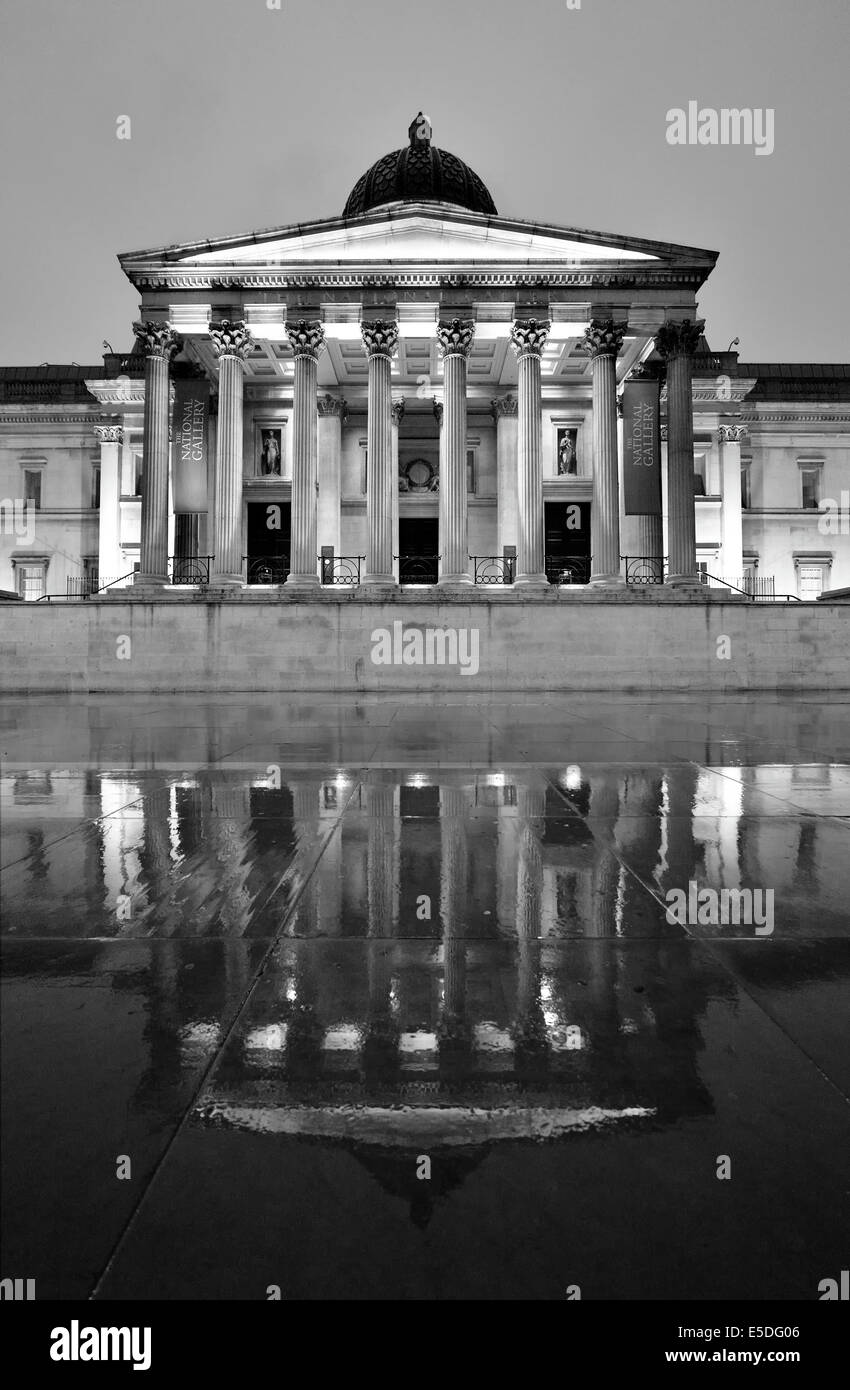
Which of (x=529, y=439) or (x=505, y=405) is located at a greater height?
(x=505, y=405)

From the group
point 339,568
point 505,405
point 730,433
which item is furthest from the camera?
point 730,433

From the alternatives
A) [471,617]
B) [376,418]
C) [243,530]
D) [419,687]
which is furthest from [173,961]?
[243,530]

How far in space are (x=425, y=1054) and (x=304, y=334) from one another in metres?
31.4

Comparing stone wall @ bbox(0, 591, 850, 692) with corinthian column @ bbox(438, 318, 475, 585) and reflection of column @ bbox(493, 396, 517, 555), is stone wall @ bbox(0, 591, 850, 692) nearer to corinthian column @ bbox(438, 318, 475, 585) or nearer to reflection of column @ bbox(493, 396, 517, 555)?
corinthian column @ bbox(438, 318, 475, 585)

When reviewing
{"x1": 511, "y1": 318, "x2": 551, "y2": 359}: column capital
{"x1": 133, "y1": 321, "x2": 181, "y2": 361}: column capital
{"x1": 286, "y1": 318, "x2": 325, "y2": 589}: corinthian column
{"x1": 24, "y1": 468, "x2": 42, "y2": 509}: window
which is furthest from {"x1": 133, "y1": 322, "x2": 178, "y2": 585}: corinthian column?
{"x1": 24, "y1": 468, "x2": 42, "y2": 509}: window

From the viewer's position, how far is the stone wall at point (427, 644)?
25156 mm

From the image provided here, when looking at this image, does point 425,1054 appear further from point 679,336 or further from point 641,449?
point 679,336

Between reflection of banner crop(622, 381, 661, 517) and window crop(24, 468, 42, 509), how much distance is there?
3926 cm

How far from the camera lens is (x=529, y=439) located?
1142 inches

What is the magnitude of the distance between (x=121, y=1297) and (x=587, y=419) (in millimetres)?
40936

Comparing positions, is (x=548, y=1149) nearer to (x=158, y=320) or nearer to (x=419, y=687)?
(x=419, y=687)

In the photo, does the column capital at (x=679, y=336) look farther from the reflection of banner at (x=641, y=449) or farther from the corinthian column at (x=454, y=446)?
the corinthian column at (x=454, y=446)

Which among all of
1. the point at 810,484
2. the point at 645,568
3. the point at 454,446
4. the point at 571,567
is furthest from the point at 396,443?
the point at 810,484

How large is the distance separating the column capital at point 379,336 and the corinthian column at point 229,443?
4.86 metres
